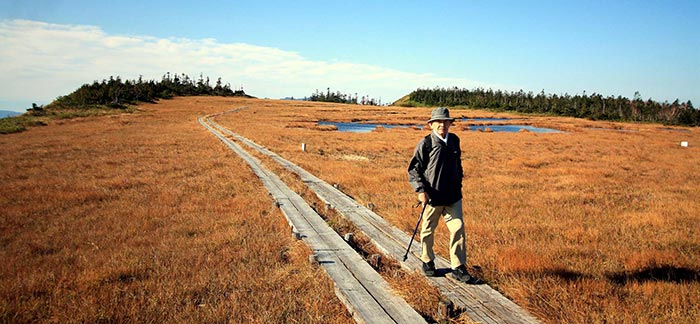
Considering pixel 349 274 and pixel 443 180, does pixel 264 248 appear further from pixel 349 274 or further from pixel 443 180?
pixel 443 180

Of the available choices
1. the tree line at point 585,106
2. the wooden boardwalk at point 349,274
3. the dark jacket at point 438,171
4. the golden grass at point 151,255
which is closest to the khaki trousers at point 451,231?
the dark jacket at point 438,171

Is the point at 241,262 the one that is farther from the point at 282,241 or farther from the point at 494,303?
the point at 494,303

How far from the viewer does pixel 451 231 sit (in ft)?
17.6

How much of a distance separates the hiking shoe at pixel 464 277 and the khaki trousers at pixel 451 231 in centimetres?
9

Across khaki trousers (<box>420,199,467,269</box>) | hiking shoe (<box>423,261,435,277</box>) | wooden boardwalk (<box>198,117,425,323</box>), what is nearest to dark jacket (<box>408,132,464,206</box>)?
khaki trousers (<box>420,199,467,269</box>)

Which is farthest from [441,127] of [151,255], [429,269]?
[151,255]

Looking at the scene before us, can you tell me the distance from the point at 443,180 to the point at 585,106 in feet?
534

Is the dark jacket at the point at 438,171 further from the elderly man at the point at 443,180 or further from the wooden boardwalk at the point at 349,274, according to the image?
the wooden boardwalk at the point at 349,274

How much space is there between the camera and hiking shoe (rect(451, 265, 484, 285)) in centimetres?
523

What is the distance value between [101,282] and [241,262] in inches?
83.3

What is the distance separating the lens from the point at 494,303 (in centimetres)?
469

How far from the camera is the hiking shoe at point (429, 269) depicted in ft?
18.0

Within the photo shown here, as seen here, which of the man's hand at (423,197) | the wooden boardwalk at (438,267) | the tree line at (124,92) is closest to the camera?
the wooden boardwalk at (438,267)

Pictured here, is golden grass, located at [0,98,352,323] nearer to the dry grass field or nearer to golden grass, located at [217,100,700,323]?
the dry grass field
